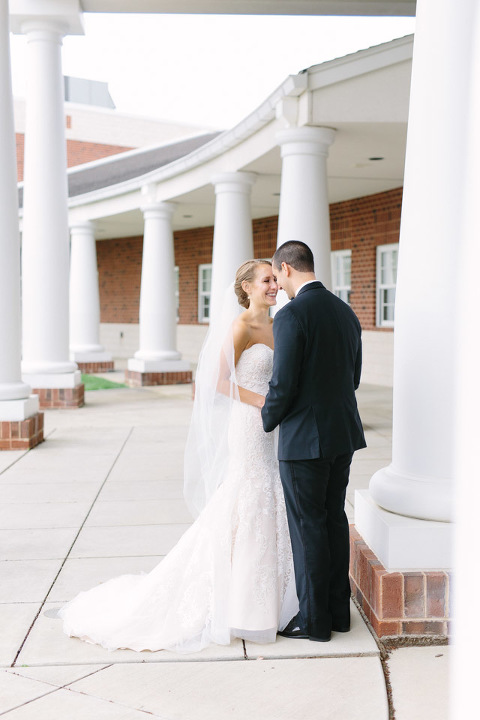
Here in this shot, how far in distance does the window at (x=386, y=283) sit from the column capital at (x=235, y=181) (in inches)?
167

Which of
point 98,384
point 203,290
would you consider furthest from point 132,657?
point 203,290

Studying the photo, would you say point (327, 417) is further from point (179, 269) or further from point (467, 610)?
point (179, 269)

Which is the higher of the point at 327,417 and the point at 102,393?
the point at 327,417

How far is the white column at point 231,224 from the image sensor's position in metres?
14.2

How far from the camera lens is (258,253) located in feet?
73.0

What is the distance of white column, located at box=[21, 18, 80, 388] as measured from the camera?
1239 centimetres

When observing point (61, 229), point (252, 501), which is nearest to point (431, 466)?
point (252, 501)

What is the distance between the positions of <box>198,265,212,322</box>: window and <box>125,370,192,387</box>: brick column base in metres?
5.95

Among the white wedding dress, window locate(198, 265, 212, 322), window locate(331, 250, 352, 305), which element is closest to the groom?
the white wedding dress

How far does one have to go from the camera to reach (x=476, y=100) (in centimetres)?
108

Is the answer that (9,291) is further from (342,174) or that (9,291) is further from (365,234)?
(365,234)

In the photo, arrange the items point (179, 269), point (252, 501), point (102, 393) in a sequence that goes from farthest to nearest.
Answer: point (179, 269)
point (102, 393)
point (252, 501)

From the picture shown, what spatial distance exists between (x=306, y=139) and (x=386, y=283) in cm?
775

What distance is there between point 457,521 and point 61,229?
12174mm
